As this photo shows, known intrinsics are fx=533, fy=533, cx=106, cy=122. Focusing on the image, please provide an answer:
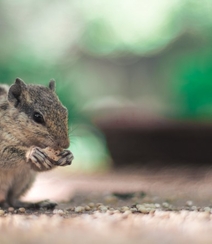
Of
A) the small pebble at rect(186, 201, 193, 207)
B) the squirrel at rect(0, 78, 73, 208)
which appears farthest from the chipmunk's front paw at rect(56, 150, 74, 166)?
the small pebble at rect(186, 201, 193, 207)

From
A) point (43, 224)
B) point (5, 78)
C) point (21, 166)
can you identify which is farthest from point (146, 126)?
point (43, 224)

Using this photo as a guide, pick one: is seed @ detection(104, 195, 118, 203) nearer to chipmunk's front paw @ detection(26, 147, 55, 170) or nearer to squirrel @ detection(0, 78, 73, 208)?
squirrel @ detection(0, 78, 73, 208)

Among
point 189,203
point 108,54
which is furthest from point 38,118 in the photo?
point 108,54

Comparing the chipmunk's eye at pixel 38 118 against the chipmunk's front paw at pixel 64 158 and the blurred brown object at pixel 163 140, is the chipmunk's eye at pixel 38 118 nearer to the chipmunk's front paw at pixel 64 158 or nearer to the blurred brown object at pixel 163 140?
the chipmunk's front paw at pixel 64 158

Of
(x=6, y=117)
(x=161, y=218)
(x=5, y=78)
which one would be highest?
(x=5, y=78)

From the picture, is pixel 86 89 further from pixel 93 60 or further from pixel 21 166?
pixel 21 166

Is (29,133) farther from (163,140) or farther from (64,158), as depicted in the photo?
(163,140)
